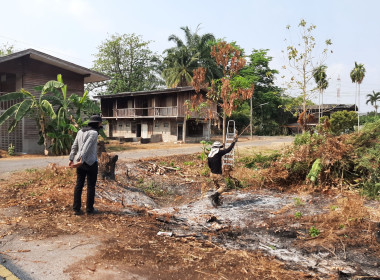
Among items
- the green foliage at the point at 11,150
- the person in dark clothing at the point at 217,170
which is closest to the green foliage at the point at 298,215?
the person in dark clothing at the point at 217,170

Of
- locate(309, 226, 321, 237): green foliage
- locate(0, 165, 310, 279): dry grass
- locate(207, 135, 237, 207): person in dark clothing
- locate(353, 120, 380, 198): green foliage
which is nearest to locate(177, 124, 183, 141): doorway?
locate(353, 120, 380, 198): green foliage

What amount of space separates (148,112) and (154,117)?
229 centimetres

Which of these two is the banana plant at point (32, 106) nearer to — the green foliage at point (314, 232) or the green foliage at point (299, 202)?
the green foliage at point (299, 202)

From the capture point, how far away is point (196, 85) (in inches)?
465

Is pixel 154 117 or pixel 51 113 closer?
pixel 51 113

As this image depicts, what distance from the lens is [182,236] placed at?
4676mm

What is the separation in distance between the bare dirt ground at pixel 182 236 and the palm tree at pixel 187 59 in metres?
31.6

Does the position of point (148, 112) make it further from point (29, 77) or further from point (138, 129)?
point (29, 77)

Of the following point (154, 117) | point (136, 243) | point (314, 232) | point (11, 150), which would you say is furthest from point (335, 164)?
point (154, 117)

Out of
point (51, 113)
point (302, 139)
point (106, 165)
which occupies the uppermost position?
point (51, 113)

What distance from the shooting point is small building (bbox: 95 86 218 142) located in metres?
28.6

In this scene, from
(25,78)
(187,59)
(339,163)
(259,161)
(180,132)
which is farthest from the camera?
(187,59)

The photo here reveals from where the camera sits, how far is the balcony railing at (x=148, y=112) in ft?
94.2

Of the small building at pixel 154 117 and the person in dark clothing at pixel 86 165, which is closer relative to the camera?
the person in dark clothing at pixel 86 165
